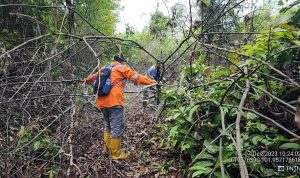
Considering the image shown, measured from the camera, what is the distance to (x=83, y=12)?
10.7 m

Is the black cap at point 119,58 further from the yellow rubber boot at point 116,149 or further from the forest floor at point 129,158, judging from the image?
the yellow rubber boot at point 116,149

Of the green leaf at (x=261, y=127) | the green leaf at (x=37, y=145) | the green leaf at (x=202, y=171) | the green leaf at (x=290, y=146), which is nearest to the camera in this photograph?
the green leaf at (x=290, y=146)

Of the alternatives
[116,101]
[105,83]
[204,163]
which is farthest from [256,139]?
[105,83]

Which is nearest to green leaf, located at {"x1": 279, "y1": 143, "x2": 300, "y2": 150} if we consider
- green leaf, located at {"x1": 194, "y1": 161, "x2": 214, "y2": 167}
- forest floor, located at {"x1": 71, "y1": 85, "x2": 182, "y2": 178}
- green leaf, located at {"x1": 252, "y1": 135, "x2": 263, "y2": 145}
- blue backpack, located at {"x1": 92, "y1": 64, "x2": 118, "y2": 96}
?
green leaf, located at {"x1": 252, "y1": 135, "x2": 263, "y2": 145}

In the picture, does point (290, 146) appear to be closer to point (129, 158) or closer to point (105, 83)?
point (129, 158)

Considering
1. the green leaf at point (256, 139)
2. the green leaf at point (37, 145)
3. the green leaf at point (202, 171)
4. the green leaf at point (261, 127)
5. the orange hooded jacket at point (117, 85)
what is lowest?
the green leaf at point (202, 171)

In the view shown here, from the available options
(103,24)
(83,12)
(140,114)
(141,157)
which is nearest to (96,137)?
(141,157)

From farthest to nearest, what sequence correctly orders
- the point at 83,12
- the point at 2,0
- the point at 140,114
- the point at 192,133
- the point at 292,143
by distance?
the point at 83,12, the point at 140,114, the point at 2,0, the point at 192,133, the point at 292,143

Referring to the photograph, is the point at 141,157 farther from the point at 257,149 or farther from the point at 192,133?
the point at 257,149

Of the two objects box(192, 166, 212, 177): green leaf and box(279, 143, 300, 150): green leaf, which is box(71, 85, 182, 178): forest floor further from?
box(279, 143, 300, 150): green leaf

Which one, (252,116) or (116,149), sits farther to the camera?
(116,149)

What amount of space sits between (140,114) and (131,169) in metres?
3.03

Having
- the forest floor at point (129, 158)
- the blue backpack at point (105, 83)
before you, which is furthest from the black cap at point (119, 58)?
the forest floor at point (129, 158)

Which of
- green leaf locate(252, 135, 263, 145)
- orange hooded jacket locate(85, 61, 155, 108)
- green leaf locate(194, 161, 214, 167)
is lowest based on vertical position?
green leaf locate(194, 161, 214, 167)
